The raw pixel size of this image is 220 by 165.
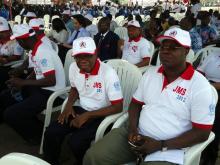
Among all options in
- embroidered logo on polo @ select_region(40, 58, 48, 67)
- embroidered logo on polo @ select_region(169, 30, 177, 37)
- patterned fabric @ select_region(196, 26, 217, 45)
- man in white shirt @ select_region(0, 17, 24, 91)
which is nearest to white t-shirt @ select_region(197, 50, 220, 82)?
embroidered logo on polo @ select_region(169, 30, 177, 37)

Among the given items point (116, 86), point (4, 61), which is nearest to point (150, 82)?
point (116, 86)

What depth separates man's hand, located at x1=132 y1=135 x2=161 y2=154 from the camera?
88.3 inches

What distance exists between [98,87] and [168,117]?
2.81ft

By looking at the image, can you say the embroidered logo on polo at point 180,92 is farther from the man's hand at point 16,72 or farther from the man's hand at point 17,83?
the man's hand at point 16,72

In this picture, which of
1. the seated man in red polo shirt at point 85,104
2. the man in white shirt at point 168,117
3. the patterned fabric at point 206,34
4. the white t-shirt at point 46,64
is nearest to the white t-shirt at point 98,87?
the seated man in red polo shirt at point 85,104

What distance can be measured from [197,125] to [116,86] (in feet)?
3.01

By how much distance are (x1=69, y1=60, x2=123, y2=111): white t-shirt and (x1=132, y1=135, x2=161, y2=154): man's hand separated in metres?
0.63

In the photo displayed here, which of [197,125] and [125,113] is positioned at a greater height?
[197,125]

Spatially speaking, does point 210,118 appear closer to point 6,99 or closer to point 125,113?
point 125,113

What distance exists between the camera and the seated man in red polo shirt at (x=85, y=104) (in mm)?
2854

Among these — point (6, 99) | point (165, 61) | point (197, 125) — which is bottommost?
→ point (6, 99)

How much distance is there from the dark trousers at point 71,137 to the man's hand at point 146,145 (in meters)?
0.62

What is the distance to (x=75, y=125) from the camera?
2922mm

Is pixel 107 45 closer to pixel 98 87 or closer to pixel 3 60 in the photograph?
pixel 3 60
